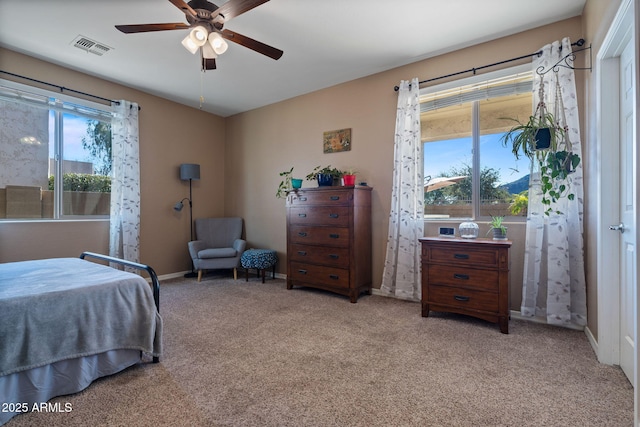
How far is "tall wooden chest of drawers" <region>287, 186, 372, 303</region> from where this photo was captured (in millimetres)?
3607

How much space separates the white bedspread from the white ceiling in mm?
2235

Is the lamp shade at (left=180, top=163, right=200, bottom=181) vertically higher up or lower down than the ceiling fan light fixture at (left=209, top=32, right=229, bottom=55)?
→ lower down

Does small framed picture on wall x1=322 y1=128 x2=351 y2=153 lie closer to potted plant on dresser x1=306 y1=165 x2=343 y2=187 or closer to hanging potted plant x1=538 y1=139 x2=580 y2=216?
potted plant on dresser x1=306 y1=165 x2=343 y2=187

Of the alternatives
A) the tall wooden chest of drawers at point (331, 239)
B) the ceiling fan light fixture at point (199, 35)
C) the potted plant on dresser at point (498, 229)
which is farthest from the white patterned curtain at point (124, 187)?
the potted plant on dresser at point (498, 229)

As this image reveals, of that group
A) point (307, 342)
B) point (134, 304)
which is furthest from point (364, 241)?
point (134, 304)

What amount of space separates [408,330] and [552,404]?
1147mm

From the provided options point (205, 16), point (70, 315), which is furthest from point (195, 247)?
point (205, 16)

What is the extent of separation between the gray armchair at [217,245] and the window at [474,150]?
289 centimetres

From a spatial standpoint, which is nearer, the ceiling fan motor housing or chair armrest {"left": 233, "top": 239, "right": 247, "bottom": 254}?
the ceiling fan motor housing

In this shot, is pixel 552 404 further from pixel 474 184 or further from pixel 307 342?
pixel 474 184

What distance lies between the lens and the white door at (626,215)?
1.88 m

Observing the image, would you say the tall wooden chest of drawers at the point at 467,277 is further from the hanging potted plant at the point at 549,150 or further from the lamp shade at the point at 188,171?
the lamp shade at the point at 188,171

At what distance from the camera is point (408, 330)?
2.69m

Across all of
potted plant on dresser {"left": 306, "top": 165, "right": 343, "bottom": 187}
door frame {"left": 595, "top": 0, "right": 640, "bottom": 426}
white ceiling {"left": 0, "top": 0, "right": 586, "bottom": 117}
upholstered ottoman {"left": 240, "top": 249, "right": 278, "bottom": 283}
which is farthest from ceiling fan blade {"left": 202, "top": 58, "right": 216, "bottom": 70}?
door frame {"left": 595, "top": 0, "right": 640, "bottom": 426}
